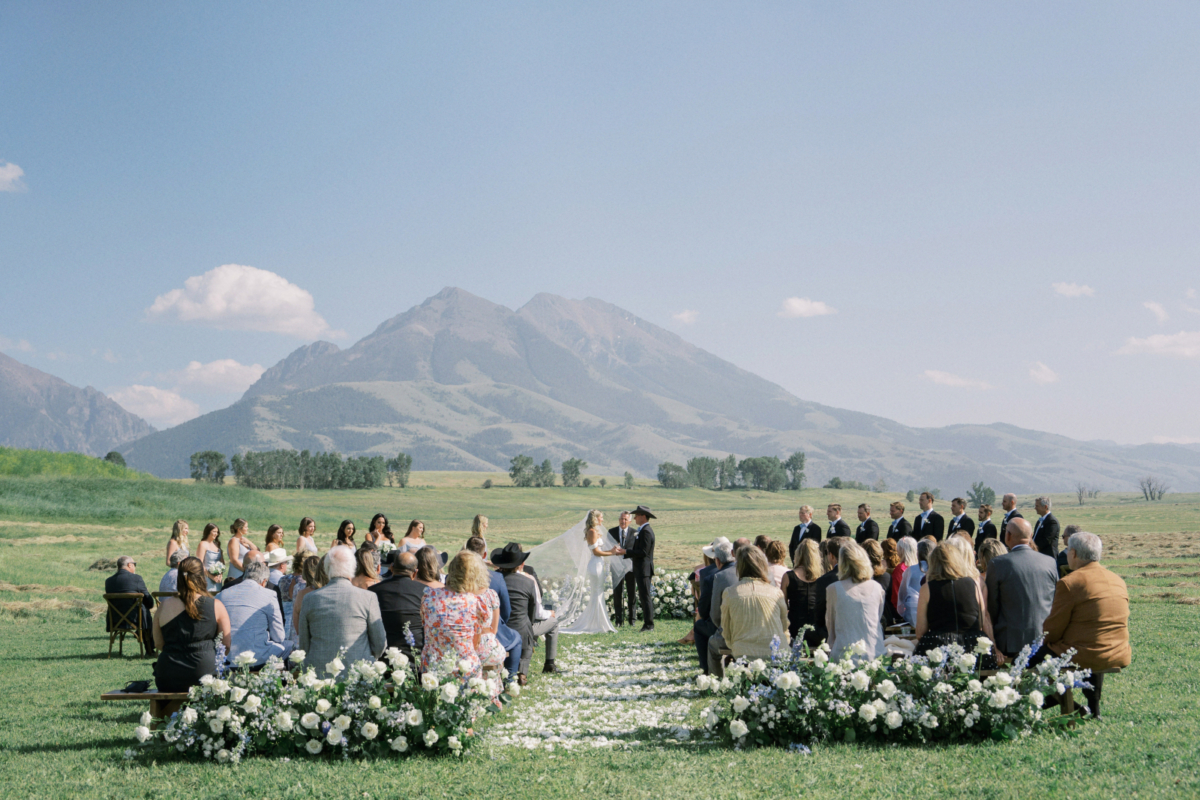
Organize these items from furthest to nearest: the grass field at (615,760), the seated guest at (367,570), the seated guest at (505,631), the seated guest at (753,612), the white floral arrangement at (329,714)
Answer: the seated guest at (505,631)
the seated guest at (367,570)
the seated guest at (753,612)
the white floral arrangement at (329,714)
the grass field at (615,760)

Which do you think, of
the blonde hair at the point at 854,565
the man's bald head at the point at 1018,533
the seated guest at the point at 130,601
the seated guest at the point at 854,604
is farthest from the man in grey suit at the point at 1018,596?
the seated guest at the point at 130,601

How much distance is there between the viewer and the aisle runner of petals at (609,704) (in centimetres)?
838

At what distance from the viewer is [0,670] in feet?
42.2

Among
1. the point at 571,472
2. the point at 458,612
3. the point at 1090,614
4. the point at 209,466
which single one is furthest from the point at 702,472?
the point at 458,612

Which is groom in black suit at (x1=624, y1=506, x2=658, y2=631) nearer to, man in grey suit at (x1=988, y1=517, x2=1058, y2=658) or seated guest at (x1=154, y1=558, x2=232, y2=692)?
man in grey suit at (x1=988, y1=517, x2=1058, y2=658)

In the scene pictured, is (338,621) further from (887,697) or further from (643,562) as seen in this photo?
(643,562)

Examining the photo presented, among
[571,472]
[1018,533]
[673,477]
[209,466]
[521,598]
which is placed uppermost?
[1018,533]

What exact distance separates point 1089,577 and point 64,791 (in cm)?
892

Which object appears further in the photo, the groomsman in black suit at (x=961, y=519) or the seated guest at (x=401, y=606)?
the groomsman in black suit at (x=961, y=519)

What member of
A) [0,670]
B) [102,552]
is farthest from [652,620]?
[102,552]

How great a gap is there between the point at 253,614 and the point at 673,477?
170 m

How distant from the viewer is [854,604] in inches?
327

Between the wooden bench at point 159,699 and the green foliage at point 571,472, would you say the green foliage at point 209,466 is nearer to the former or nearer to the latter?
the green foliage at point 571,472

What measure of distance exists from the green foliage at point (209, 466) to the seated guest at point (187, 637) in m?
169
